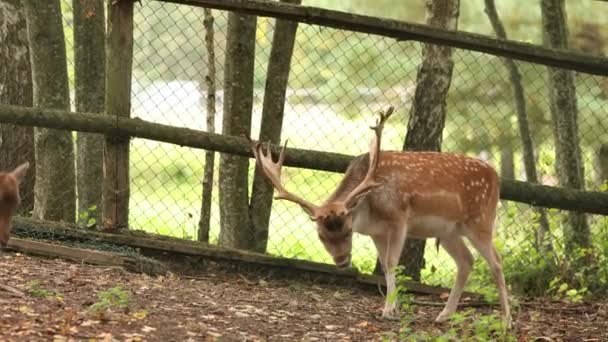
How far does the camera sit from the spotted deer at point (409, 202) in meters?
8.00

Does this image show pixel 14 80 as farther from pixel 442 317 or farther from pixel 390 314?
pixel 442 317

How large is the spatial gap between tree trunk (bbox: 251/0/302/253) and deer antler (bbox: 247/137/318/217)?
0.98 m

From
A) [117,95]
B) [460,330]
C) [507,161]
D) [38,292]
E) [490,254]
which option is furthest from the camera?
[507,161]

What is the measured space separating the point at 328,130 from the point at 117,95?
6423 mm

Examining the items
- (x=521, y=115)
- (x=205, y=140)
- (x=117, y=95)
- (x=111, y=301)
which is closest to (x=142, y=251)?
(x=205, y=140)

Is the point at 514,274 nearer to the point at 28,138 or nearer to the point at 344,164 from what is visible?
the point at 344,164

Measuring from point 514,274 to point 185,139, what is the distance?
3095 mm

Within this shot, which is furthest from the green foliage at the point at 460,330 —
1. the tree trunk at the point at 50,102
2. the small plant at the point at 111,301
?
the tree trunk at the point at 50,102

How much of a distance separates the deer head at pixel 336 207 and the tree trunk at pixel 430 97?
3.39ft

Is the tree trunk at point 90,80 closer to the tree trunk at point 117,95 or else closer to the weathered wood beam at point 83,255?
the tree trunk at point 117,95

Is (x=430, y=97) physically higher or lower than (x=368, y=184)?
higher

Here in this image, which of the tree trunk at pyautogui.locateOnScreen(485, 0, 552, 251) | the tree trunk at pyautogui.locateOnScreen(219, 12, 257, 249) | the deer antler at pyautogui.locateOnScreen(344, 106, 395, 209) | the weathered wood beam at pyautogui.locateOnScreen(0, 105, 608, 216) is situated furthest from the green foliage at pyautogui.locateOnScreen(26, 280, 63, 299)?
the tree trunk at pyautogui.locateOnScreen(485, 0, 552, 251)

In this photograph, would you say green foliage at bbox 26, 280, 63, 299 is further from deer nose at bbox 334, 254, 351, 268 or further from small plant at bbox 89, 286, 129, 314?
deer nose at bbox 334, 254, 351, 268

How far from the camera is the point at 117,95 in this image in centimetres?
853
